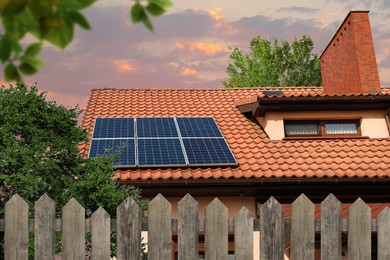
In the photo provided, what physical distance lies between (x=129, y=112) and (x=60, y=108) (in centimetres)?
796

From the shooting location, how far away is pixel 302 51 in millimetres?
33281

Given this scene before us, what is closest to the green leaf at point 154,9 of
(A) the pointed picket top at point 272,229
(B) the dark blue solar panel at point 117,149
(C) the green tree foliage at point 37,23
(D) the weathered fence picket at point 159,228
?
(C) the green tree foliage at point 37,23

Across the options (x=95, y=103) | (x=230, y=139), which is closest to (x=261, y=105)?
(x=230, y=139)

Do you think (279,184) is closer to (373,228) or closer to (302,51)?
(373,228)

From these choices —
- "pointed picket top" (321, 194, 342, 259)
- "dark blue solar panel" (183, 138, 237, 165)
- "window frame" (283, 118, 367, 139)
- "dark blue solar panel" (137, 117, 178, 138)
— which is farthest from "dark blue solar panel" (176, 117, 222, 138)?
"pointed picket top" (321, 194, 342, 259)

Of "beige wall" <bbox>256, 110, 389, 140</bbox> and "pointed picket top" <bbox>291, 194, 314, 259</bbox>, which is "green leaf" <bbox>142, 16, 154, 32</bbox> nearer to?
"pointed picket top" <bbox>291, 194, 314, 259</bbox>

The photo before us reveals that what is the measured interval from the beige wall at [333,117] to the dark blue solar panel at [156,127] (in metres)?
2.16

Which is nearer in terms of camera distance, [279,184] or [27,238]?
[27,238]

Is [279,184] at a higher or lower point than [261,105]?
lower

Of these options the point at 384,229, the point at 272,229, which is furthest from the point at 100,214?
the point at 384,229

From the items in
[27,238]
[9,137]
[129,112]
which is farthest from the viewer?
[129,112]

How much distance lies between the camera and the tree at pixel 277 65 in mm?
32094

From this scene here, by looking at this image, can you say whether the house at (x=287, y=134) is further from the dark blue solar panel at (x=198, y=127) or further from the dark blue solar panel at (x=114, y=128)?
the dark blue solar panel at (x=114, y=128)

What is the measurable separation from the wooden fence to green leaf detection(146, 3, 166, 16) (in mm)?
4037
